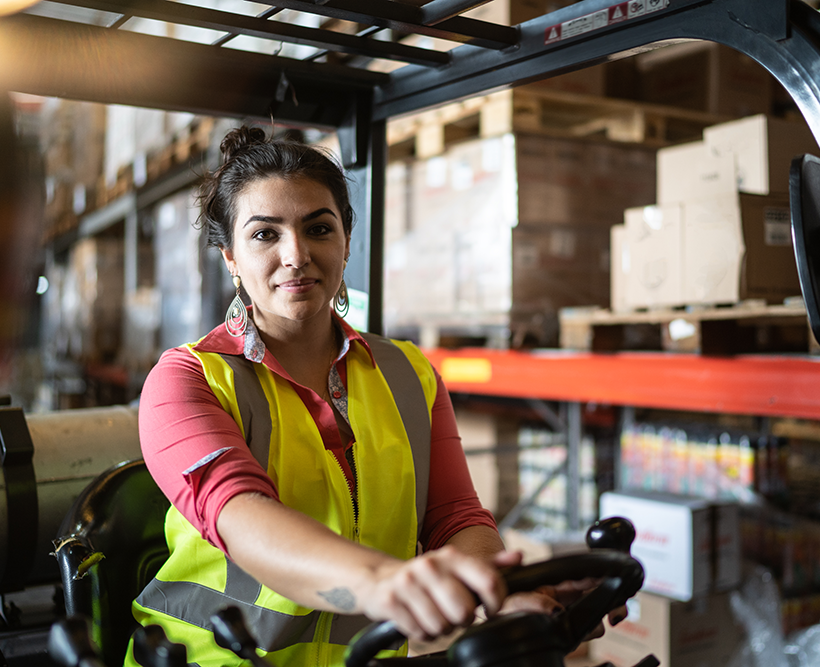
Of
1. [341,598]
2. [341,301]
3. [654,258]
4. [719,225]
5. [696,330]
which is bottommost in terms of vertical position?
[341,598]

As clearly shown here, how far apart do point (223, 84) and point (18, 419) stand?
1.01 meters

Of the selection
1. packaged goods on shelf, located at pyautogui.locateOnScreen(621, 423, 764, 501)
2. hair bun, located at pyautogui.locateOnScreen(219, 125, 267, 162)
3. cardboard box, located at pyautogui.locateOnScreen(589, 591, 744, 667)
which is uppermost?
hair bun, located at pyautogui.locateOnScreen(219, 125, 267, 162)

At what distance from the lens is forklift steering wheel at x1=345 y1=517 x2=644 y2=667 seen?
106 cm

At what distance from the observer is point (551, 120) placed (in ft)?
16.0

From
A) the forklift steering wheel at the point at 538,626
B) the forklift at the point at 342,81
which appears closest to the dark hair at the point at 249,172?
the forklift at the point at 342,81

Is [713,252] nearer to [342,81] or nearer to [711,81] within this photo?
[711,81]

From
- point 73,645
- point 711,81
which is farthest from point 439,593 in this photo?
point 711,81

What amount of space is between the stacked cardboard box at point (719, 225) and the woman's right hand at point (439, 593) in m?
2.58

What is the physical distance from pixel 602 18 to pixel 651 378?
6.69 ft

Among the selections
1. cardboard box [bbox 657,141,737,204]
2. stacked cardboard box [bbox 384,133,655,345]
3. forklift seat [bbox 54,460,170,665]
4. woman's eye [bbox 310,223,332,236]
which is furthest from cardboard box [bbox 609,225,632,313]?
forklift seat [bbox 54,460,170,665]

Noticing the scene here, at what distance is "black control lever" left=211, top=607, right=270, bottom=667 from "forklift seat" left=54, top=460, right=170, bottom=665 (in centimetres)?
62

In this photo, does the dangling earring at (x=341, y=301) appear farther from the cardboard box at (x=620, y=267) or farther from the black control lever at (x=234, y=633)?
the cardboard box at (x=620, y=267)

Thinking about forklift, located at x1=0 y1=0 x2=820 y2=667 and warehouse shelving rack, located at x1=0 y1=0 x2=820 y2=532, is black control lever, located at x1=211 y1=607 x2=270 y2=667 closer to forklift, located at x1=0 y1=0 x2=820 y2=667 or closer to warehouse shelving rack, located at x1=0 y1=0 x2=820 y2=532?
forklift, located at x1=0 y1=0 x2=820 y2=667

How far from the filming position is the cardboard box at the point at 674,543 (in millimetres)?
3279
